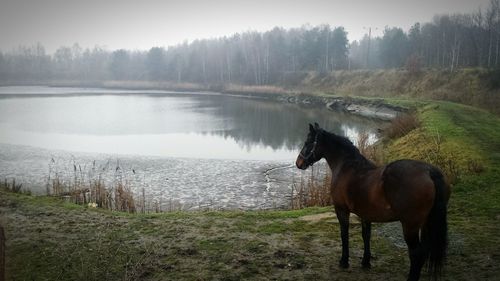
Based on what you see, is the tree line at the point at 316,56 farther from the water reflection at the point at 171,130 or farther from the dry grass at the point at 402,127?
the dry grass at the point at 402,127

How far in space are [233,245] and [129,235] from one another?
83.2 inches

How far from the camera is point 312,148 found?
607cm

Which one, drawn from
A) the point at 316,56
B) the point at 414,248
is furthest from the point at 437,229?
the point at 316,56

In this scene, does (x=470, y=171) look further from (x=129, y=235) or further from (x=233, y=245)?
(x=129, y=235)

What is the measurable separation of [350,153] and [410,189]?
132 cm

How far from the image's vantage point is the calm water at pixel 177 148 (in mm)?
13898

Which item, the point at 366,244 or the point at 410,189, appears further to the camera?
the point at 366,244

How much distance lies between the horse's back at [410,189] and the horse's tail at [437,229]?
6cm

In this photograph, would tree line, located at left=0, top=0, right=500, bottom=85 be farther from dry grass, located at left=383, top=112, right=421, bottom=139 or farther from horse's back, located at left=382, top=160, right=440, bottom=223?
horse's back, located at left=382, top=160, right=440, bottom=223

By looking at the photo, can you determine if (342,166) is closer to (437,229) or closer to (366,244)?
(366,244)

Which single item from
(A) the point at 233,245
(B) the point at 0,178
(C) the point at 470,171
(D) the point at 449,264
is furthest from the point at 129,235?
(B) the point at 0,178

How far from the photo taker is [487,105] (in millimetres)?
26703

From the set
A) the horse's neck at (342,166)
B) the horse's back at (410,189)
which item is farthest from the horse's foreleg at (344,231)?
the horse's back at (410,189)

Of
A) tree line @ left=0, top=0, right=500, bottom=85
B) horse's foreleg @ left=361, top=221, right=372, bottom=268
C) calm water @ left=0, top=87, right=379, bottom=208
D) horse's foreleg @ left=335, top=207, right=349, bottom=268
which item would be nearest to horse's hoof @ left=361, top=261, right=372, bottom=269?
horse's foreleg @ left=361, top=221, right=372, bottom=268
